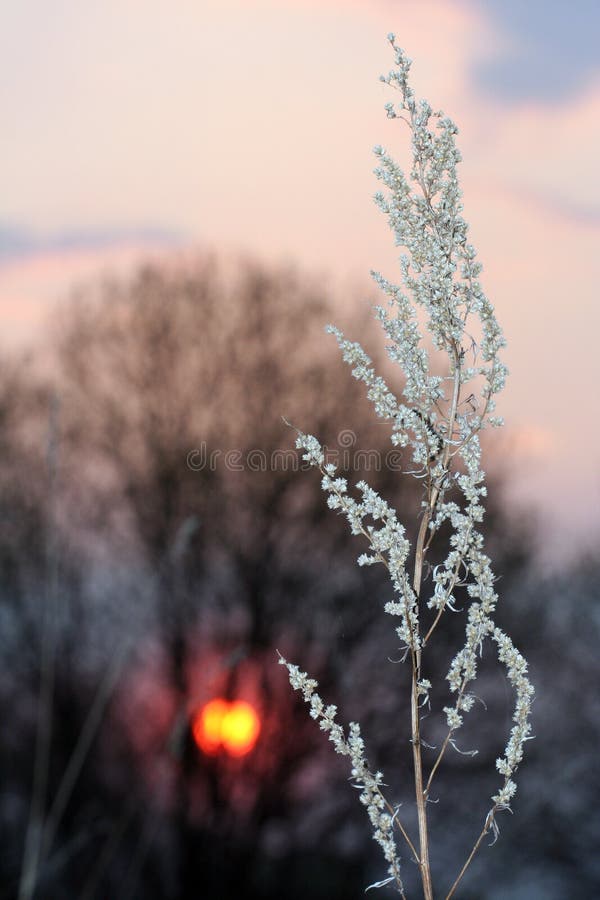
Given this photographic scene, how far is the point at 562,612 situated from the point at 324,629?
12.5ft

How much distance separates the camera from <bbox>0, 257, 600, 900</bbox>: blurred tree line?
1486cm

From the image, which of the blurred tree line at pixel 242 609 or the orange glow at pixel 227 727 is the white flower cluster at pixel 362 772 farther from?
the blurred tree line at pixel 242 609

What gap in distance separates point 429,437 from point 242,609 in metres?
13.5

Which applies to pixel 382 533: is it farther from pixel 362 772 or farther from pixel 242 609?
pixel 242 609

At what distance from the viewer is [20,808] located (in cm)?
1367

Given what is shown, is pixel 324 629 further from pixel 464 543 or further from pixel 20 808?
pixel 464 543

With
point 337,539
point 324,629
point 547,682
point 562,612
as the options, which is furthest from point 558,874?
point 337,539

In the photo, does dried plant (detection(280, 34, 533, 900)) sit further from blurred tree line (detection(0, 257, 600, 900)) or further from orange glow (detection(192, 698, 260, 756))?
blurred tree line (detection(0, 257, 600, 900))

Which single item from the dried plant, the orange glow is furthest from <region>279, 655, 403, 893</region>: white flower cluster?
the orange glow

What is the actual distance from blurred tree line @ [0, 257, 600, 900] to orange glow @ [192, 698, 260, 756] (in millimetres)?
339

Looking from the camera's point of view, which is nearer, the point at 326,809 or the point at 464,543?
the point at 464,543

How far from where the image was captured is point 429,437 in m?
2.28

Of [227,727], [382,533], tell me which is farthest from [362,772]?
[227,727]

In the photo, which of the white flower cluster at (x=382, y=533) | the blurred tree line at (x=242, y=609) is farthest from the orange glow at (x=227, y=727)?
the white flower cluster at (x=382, y=533)
